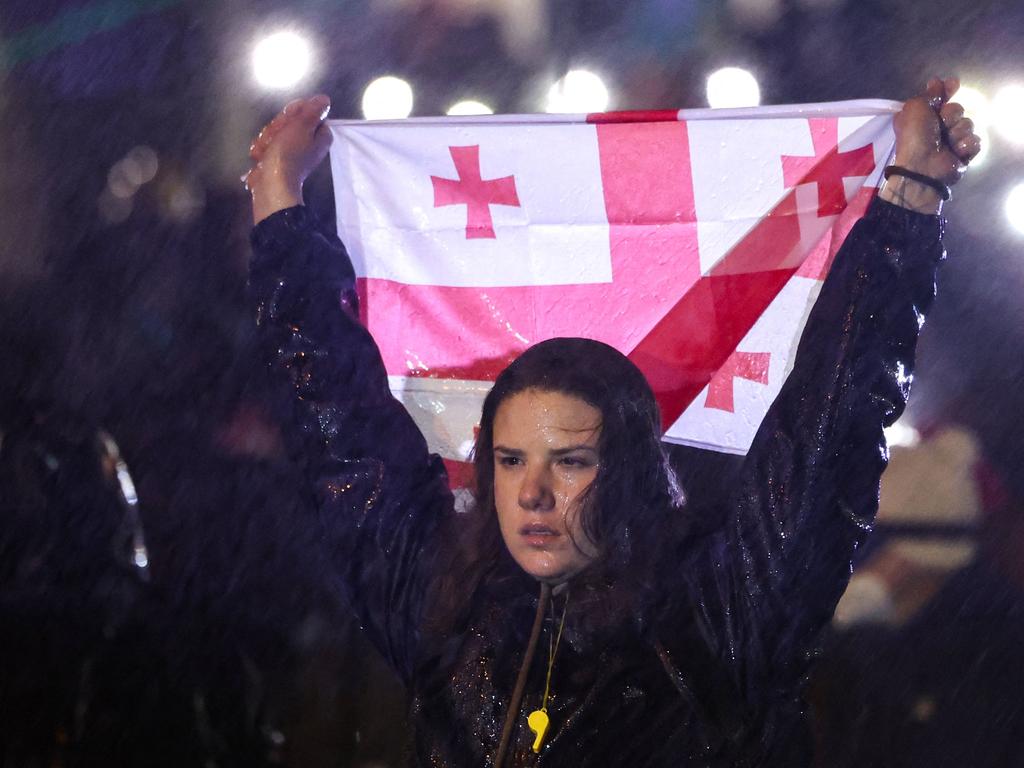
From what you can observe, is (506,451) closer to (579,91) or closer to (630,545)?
(630,545)

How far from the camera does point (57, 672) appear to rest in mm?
4645

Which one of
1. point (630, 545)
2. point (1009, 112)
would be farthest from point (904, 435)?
point (630, 545)

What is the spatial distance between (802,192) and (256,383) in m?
3.27

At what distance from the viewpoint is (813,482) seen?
6.98 ft

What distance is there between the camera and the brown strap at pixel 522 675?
2.13 meters

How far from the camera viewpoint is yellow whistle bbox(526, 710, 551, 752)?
7.06 ft

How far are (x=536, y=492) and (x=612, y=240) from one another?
993mm

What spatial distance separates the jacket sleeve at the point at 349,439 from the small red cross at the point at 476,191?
1.48 feet

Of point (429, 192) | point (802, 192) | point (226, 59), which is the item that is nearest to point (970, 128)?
point (802, 192)

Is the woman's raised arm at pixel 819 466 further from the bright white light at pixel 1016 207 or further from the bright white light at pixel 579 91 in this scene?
the bright white light at pixel 1016 207

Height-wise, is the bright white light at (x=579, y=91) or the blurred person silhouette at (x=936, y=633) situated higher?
the bright white light at (x=579, y=91)

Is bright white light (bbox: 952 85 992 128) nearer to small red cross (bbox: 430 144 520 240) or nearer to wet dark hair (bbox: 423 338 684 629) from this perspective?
small red cross (bbox: 430 144 520 240)

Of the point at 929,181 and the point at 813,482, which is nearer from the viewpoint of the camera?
the point at 813,482

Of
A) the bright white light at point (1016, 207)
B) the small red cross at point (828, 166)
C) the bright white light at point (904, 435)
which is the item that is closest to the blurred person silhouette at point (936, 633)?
the bright white light at point (904, 435)
